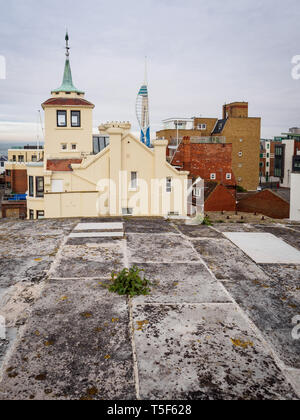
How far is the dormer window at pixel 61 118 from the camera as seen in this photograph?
32.4m

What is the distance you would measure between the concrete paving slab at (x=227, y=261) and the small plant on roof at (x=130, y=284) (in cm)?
126

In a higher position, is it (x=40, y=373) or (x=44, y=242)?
(x=44, y=242)

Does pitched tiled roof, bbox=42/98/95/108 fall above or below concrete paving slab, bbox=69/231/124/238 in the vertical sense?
above

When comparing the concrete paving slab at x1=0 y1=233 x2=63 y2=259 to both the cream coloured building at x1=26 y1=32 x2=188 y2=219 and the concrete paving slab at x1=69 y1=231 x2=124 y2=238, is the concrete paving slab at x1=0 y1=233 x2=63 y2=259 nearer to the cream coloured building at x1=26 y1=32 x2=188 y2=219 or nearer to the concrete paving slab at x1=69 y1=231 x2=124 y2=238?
the concrete paving slab at x1=69 y1=231 x2=124 y2=238

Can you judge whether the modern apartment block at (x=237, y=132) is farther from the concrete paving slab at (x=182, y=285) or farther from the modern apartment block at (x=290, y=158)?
the concrete paving slab at (x=182, y=285)

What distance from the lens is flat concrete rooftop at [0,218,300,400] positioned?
3010 millimetres

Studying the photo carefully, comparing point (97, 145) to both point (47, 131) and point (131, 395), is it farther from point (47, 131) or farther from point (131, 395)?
point (131, 395)

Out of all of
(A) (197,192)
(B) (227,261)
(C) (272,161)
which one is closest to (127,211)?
(A) (197,192)

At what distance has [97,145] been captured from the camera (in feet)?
113

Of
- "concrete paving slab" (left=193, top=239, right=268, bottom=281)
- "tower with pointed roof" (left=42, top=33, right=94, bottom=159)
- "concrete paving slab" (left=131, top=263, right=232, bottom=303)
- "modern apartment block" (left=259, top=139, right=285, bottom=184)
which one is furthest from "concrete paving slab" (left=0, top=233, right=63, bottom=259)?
"modern apartment block" (left=259, top=139, right=285, bottom=184)

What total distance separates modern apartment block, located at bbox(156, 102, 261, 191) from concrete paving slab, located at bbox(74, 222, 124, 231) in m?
48.7
